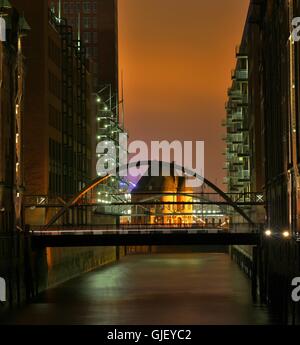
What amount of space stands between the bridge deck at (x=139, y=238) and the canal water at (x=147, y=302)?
3.43m

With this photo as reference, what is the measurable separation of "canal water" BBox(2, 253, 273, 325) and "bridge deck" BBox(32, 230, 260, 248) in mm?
3427

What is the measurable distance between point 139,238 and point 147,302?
19.5 ft

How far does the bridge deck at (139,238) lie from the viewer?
61.4 metres

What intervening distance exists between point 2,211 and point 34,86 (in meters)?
24.7

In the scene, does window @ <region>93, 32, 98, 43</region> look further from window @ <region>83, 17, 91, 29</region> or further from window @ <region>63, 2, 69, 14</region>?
window @ <region>63, 2, 69, 14</region>

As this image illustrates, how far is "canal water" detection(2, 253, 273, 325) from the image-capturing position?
47625 millimetres

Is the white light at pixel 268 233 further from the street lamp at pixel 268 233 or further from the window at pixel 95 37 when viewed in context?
the window at pixel 95 37

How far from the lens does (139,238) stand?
6181cm

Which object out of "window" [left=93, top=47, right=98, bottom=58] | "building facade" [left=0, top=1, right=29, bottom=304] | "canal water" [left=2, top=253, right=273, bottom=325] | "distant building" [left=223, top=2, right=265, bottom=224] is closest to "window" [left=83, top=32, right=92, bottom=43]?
"window" [left=93, top=47, right=98, bottom=58]

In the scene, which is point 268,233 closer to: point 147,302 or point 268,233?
point 268,233

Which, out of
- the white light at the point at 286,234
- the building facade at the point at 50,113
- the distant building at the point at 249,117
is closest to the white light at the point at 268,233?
the white light at the point at 286,234

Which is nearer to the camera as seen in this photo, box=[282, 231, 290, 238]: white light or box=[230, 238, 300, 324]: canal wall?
box=[230, 238, 300, 324]: canal wall

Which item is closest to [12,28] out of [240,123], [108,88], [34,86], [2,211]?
[2,211]

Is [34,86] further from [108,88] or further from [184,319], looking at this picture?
[108,88]
